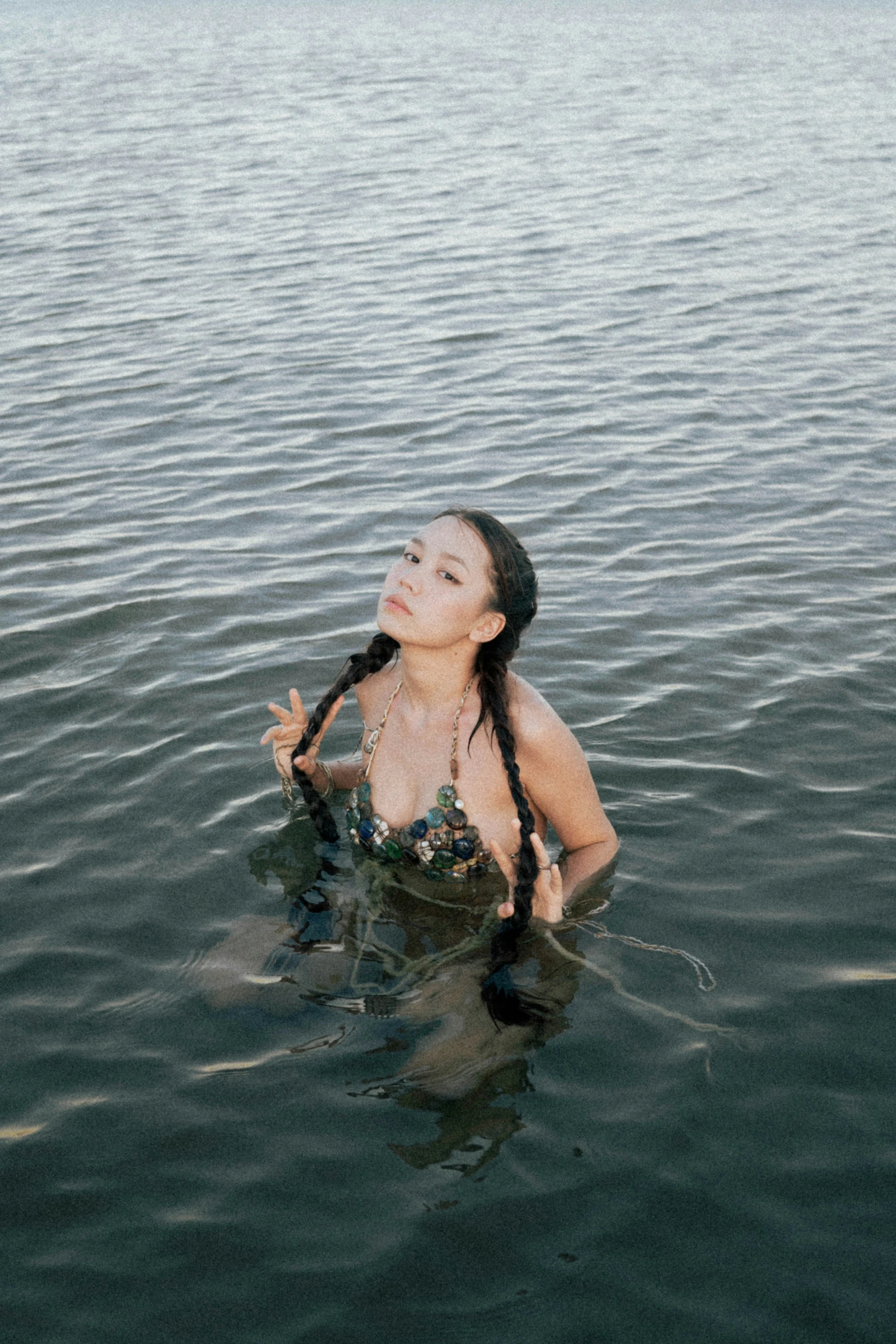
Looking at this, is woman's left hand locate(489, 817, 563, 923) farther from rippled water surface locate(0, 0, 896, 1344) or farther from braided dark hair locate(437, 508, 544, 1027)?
rippled water surface locate(0, 0, 896, 1344)

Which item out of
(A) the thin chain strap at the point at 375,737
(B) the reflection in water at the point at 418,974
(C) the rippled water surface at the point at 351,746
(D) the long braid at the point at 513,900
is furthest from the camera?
(A) the thin chain strap at the point at 375,737

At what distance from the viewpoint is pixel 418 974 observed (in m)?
4.48

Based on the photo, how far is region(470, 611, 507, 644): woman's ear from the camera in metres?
4.45

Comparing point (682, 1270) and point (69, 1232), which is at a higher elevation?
point (69, 1232)

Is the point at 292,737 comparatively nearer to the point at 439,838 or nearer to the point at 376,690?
the point at 376,690

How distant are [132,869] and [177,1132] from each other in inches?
57.5

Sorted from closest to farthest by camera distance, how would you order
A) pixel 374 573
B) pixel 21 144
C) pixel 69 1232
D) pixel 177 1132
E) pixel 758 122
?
1. pixel 69 1232
2. pixel 177 1132
3. pixel 374 573
4. pixel 21 144
5. pixel 758 122

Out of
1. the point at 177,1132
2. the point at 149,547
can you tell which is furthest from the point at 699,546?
the point at 177,1132

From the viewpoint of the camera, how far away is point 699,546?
26.7ft

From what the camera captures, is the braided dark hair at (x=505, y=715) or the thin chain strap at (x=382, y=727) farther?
the thin chain strap at (x=382, y=727)

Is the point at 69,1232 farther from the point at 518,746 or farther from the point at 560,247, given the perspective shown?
the point at 560,247

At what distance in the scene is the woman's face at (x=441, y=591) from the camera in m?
4.36

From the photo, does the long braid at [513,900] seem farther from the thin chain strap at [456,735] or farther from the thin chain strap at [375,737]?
the thin chain strap at [375,737]

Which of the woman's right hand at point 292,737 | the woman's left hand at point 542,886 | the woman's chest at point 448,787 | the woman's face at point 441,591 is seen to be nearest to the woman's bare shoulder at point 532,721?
the woman's chest at point 448,787
